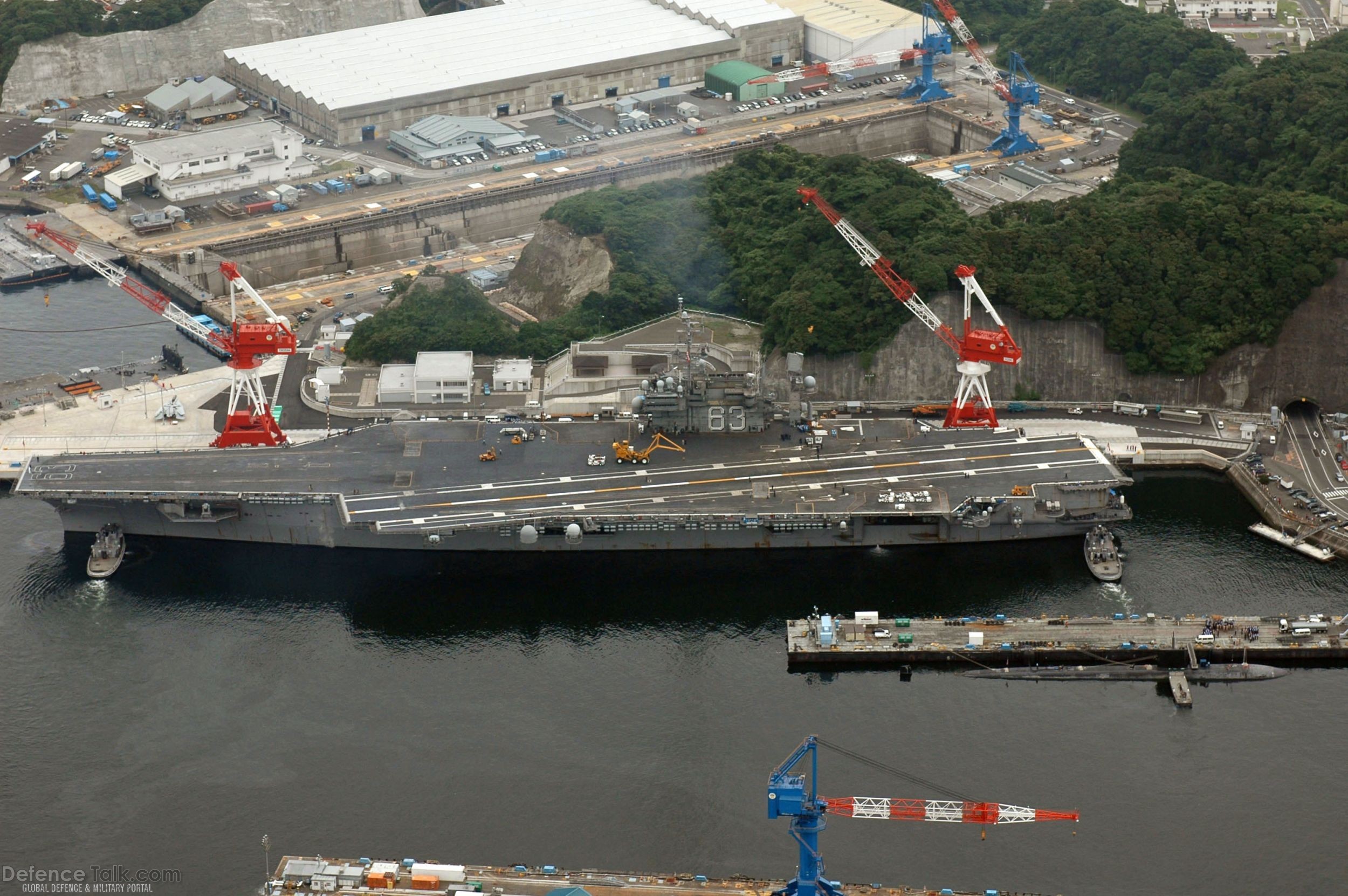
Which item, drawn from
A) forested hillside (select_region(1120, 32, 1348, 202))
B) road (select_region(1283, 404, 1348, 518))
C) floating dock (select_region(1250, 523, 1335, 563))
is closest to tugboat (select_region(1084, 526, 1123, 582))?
floating dock (select_region(1250, 523, 1335, 563))

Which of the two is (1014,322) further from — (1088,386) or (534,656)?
(534,656)

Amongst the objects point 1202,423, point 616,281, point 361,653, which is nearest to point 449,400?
point 616,281

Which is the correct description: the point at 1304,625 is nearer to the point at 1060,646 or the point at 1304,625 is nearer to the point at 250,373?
the point at 1060,646

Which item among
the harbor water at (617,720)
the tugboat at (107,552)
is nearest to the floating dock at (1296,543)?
the harbor water at (617,720)

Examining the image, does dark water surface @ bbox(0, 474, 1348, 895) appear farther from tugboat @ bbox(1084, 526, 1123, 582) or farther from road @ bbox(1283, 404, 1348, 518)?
road @ bbox(1283, 404, 1348, 518)

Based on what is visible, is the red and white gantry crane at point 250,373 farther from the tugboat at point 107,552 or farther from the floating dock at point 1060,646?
the floating dock at point 1060,646
